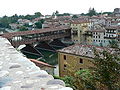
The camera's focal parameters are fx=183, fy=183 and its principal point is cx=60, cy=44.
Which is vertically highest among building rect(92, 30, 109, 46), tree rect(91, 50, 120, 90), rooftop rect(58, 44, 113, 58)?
tree rect(91, 50, 120, 90)

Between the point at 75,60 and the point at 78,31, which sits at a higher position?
the point at 78,31

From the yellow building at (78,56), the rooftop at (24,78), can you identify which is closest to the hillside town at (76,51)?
the yellow building at (78,56)

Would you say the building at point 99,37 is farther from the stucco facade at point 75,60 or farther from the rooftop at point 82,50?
the stucco facade at point 75,60

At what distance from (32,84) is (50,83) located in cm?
22

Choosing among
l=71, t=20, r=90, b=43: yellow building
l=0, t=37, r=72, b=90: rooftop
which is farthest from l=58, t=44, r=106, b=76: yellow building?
l=71, t=20, r=90, b=43: yellow building

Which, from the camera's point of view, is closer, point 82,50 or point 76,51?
point 82,50

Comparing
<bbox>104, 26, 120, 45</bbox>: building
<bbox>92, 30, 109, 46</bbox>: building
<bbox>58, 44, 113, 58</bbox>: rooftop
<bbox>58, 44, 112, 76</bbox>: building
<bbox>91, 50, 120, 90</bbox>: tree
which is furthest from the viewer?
<bbox>92, 30, 109, 46</bbox>: building

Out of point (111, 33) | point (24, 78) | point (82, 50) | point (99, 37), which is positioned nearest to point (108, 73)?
point (24, 78)

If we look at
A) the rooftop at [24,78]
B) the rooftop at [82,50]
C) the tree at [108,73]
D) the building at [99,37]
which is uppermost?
the rooftop at [24,78]

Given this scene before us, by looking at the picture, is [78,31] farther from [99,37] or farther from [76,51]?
[76,51]

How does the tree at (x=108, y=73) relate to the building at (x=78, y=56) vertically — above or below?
above

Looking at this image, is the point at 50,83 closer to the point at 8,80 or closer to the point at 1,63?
the point at 8,80

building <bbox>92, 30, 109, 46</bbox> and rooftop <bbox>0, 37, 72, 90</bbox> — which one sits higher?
rooftop <bbox>0, 37, 72, 90</bbox>

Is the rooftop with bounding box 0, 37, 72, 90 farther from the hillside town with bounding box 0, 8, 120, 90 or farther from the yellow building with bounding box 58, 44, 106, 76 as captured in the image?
the yellow building with bounding box 58, 44, 106, 76
